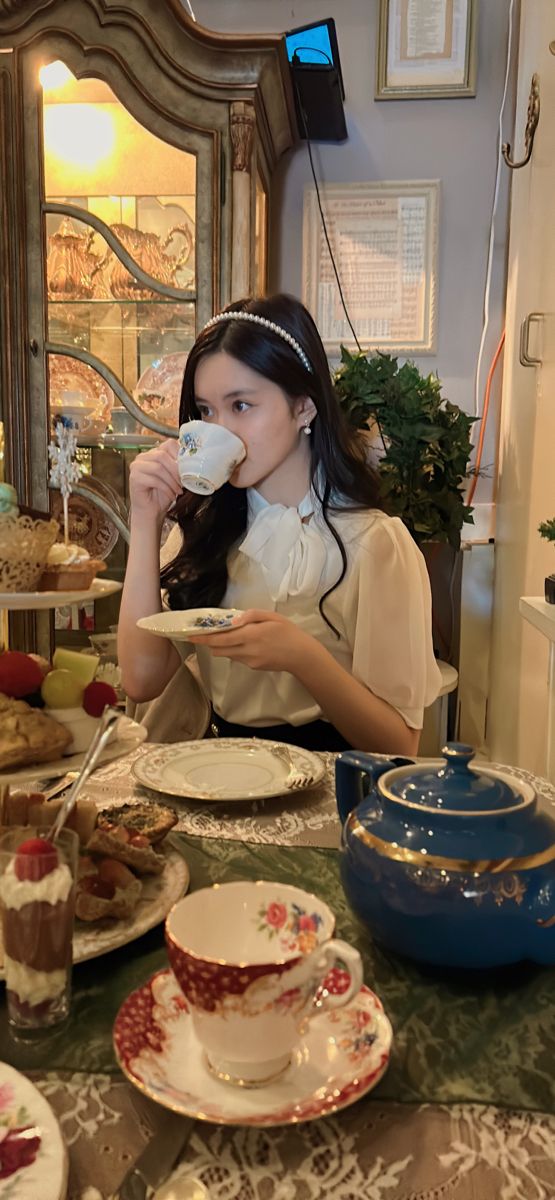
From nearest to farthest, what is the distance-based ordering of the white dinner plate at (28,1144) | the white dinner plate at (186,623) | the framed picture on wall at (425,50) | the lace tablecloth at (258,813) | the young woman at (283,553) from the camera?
the white dinner plate at (28,1144) → the lace tablecloth at (258,813) → the white dinner plate at (186,623) → the young woman at (283,553) → the framed picture on wall at (425,50)

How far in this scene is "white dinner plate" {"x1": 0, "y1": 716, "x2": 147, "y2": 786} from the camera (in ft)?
2.29

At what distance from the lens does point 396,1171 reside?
1.48 feet

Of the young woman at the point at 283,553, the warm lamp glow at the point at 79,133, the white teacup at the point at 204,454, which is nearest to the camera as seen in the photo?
the white teacup at the point at 204,454

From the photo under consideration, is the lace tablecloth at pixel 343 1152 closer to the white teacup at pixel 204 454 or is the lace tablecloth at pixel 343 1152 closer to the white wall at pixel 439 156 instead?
the white teacup at pixel 204 454

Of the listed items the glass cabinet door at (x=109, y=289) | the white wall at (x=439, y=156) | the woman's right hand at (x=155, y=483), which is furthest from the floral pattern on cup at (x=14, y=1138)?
the white wall at (x=439, y=156)

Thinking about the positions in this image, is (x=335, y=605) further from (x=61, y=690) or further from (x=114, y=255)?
(x=114, y=255)

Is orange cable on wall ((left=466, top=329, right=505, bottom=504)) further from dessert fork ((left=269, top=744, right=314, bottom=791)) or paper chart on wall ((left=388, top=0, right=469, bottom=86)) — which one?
dessert fork ((left=269, top=744, right=314, bottom=791))

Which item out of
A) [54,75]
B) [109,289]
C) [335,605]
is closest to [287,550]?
[335,605]

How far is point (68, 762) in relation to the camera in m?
0.73

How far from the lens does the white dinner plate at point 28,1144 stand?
413mm

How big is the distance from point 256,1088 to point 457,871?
0.64 ft

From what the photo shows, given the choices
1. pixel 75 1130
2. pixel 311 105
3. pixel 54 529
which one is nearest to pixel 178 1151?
pixel 75 1130

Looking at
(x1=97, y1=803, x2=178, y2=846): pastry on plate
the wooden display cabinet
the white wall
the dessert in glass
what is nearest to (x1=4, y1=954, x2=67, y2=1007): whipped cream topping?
the dessert in glass

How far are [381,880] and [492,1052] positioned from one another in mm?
129
